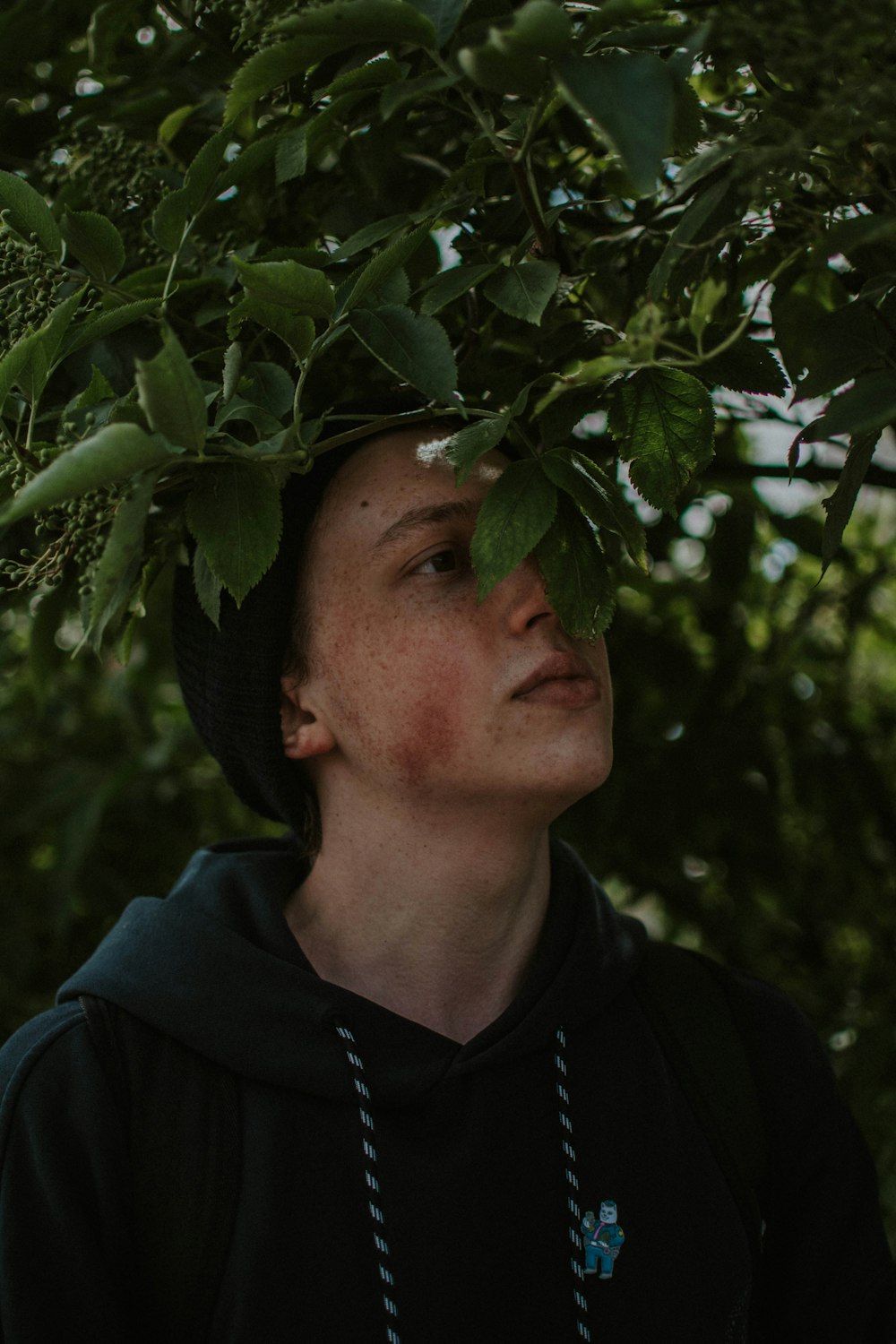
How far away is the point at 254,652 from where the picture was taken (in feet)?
4.98

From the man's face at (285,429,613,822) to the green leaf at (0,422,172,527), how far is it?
0.55 m

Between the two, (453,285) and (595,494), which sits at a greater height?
(453,285)

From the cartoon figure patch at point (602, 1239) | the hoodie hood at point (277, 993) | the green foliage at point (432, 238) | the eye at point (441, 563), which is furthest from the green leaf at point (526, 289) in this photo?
the cartoon figure patch at point (602, 1239)

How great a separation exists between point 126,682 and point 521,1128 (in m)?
1.40

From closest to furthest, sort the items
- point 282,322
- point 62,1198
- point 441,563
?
1. point 282,322
2. point 62,1198
3. point 441,563

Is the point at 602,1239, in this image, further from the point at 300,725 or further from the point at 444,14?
the point at 444,14

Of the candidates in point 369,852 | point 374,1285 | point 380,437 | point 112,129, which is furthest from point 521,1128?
point 112,129

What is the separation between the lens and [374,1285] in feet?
4.18

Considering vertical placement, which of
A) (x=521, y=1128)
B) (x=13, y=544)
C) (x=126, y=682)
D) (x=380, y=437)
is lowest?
(x=126, y=682)

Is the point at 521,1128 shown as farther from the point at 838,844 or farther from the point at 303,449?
the point at 838,844

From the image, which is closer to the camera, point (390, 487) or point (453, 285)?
point (453, 285)

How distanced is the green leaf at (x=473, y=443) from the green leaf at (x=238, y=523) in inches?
6.1

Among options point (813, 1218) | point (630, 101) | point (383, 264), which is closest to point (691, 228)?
point (630, 101)

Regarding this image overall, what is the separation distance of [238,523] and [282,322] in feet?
0.54
